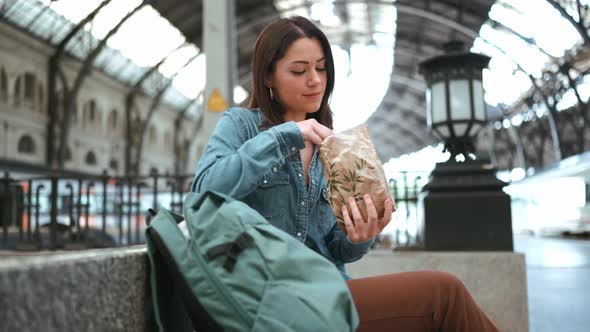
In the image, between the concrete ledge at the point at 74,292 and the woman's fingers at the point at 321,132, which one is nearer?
the concrete ledge at the point at 74,292

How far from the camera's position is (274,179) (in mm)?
1388

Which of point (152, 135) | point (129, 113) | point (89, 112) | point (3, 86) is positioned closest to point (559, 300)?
point (3, 86)

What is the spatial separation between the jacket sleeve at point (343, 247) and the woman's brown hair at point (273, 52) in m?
0.34

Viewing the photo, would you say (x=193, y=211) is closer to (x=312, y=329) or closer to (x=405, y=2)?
(x=312, y=329)

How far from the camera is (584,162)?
1580 cm

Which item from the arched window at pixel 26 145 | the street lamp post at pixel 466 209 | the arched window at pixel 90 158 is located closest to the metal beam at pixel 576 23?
the street lamp post at pixel 466 209

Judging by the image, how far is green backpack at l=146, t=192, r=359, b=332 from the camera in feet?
3.14

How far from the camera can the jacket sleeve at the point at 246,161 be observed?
1243 millimetres

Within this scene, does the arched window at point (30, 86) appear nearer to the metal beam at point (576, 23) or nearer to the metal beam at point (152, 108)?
the metal beam at point (152, 108)

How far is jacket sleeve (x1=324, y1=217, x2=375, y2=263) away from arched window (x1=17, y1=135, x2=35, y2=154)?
21872mm

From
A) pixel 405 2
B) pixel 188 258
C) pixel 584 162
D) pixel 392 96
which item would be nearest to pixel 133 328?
pixel 188 258

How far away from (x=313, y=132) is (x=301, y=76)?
0.26 meters

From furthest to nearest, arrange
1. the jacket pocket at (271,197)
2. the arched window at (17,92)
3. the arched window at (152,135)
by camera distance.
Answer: the arched window at (152,135)
the arched window at (17,92)
the jacket pocket at (271,197)

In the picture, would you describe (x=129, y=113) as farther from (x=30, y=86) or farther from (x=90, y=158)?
(x=30, y=86)
